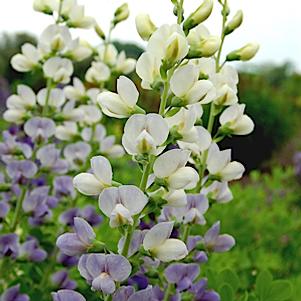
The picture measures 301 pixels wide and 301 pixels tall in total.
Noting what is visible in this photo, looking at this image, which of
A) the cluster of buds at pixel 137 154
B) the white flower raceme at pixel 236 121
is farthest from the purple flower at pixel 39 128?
the white flower raceme at pixel 236 121

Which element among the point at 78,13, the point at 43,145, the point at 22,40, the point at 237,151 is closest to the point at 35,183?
the point at 43,145

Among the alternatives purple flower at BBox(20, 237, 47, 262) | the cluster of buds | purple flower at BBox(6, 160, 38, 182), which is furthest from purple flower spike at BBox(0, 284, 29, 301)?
purple flower at BBox(6, 160, 38, 182)

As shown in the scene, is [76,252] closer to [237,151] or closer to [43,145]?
[43,145]

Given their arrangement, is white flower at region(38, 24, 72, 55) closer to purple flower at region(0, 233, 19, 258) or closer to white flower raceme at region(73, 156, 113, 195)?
purple flower at region(0, 233, 19, 258)

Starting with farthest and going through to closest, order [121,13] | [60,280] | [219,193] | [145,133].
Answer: [121,13], [60,280], [219,193], [145,133]

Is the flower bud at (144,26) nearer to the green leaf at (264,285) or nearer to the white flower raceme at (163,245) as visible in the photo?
the white flower raceme at (163,245)

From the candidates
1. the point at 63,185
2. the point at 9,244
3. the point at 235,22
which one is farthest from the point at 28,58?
the point at 235,22

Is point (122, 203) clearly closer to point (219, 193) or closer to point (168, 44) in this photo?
point (168, 44)
